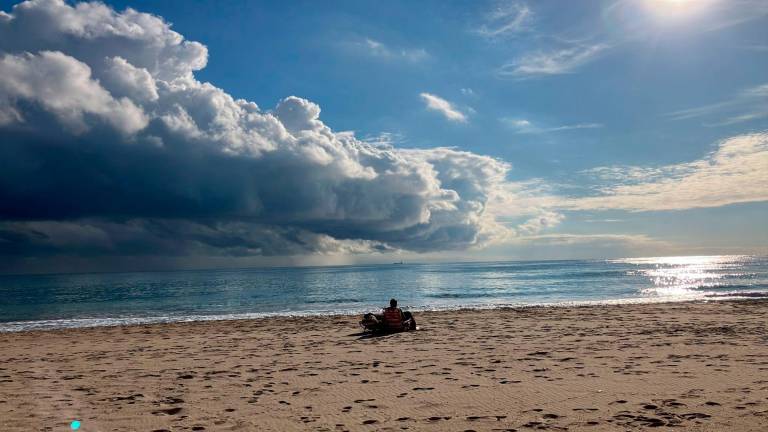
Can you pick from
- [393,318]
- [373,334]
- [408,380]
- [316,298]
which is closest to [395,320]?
[393,318]

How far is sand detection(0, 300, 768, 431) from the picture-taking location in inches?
321

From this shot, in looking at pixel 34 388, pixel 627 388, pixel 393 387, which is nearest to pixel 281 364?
pixel 393 387

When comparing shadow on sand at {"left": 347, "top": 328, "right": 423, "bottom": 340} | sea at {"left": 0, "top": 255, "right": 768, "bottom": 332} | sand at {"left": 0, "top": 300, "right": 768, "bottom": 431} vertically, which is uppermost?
sand at {"left": 0, "top": 300, "right": 768, "bottom": 431}

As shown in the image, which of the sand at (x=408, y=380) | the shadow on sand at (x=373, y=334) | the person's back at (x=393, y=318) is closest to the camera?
the sand at (x=408, y=380)

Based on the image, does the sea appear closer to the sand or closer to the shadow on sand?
the shadow on sand

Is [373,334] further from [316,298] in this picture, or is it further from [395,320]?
[316,298]

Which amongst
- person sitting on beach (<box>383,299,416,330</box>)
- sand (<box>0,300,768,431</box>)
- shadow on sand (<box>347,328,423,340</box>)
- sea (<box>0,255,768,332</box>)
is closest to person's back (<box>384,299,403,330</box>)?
person sitting on beach (<box>383,299,416,330</box>)

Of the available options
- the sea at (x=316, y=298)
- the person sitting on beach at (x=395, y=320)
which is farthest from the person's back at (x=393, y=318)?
the sea at (x=316, y=298)

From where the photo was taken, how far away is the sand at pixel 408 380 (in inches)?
321

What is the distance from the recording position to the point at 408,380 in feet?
36.7

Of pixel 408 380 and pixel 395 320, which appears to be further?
pixel 395 320

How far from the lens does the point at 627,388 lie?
9727mm

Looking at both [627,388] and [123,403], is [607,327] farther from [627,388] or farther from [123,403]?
[123,403]

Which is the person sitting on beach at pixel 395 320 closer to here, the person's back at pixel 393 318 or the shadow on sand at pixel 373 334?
the person's back at pixel 393 318
